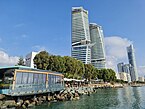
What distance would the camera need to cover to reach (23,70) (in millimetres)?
25984

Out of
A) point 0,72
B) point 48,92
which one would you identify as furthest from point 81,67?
point 0,72

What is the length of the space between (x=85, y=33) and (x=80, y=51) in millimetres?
24428

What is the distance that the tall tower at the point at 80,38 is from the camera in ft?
552

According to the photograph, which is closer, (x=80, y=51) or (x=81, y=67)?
(x=81, y=67)

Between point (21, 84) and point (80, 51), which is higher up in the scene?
point (80, 51)

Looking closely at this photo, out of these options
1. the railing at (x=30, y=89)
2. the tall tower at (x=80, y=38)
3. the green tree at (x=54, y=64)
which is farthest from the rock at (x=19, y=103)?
the tall tower at (x=80, y=38)

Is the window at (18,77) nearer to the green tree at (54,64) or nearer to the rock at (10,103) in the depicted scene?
the rock at (10,103)

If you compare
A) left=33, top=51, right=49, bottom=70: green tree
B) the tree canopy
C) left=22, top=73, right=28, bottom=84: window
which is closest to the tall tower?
the tree canopy

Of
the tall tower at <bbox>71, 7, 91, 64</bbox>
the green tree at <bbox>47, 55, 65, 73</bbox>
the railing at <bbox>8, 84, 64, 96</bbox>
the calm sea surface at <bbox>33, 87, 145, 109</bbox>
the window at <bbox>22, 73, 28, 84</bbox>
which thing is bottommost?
the calm sea surface at <bbox>33, 87, 145, 109</bbox>

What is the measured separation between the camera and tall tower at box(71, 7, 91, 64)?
168m

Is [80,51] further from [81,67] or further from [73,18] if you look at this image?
[81,67]

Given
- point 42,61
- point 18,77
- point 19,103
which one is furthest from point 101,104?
point 42,61

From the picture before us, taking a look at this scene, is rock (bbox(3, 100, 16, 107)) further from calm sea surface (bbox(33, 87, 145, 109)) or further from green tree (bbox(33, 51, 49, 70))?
green tree (bbox(33, 51, 49, 70))

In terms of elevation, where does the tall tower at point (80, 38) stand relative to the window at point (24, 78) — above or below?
above
